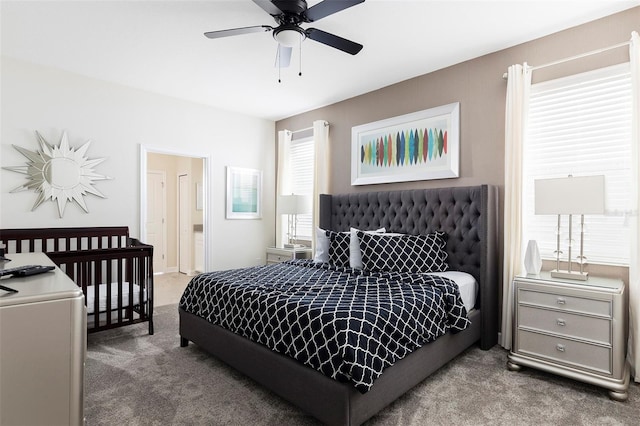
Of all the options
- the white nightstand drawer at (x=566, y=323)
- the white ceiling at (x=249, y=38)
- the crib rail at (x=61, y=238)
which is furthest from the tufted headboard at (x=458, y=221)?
the crib rail at (x=61, y=238)

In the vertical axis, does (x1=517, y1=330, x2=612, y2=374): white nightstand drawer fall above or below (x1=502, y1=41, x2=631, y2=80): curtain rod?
below

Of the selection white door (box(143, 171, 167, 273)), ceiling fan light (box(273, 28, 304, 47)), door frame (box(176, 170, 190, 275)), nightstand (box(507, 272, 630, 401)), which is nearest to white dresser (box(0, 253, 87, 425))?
ceiling fan light (box(273, 28, 304, 47))

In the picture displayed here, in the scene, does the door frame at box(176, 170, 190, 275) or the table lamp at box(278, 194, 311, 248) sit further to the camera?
the door frame at box(176, 170, 190, 275)

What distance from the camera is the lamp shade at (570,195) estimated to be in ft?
7.56

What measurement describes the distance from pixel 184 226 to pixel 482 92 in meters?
5.49

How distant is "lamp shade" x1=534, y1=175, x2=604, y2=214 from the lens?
230 cm

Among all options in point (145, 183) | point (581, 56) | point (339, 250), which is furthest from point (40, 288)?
point (581, 56)

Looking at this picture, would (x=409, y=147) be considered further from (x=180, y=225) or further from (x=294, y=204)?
(x=180, y=225)

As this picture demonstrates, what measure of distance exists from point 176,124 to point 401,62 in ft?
9.57

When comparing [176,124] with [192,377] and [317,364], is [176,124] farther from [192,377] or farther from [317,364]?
[317,364]

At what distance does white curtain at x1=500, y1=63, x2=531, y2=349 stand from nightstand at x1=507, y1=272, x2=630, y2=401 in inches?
13.8

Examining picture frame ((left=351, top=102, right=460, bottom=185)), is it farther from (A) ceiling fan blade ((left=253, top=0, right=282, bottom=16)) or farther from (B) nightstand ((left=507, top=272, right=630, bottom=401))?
(A) ceiling fan blade ((left=253, top=0, right=282, bottom=16))

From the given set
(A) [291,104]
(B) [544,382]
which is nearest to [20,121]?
(A) [291,104]

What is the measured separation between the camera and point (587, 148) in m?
2.71
